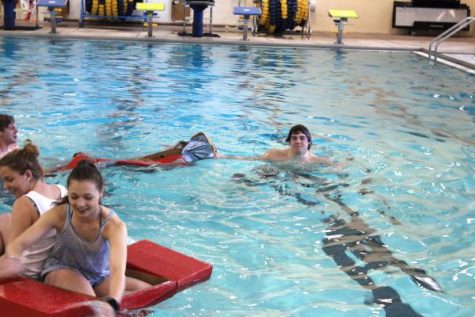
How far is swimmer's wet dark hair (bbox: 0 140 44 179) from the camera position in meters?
3.92

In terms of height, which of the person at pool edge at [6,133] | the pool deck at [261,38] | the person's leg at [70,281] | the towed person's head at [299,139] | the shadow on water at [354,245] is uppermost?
the pool deck at [261,38]

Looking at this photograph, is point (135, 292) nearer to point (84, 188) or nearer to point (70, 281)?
point (70, 281)

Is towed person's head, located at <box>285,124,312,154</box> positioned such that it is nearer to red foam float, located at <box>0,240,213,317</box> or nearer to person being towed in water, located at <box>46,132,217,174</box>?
person being towed in water, located at <box>46,132,217,174</box>

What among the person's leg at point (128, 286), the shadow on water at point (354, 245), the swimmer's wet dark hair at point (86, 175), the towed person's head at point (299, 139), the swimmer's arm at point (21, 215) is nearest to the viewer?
the swimmer's wet dark hair at point (86, 175)

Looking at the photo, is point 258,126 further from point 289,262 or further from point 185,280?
point 185,280

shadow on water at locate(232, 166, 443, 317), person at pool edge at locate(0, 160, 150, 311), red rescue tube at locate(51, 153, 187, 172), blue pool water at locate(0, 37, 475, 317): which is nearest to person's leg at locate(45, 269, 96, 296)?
person at pool edge at locate(0, 160, 150, 311)

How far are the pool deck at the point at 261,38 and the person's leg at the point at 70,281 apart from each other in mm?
12824

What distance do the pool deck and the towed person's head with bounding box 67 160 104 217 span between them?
505 inches

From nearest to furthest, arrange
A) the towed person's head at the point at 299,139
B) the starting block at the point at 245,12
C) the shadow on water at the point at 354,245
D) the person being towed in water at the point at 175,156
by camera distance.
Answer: the shadow on water at the point at 354,245 < the person being towed in water at the point at 175,156 < the towed person's head at the point at 299,139 < the starting block at the point at 245,12

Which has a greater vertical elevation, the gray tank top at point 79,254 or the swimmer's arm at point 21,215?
the swimmer's arm at point 21,215

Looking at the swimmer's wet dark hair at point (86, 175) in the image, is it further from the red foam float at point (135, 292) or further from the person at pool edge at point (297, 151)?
the person at pool edge at point (297, 151)

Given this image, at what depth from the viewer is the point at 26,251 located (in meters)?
3.84

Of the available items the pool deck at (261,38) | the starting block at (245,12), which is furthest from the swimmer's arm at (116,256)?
the starting block at (245,12)

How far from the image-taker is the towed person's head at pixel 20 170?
12.9 feet
